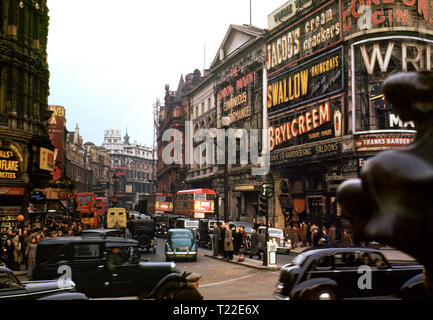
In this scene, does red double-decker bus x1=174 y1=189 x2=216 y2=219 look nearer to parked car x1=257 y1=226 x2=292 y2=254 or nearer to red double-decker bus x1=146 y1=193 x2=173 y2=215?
red double-decker bus x1=146 y1=193 x2=173 y2=215

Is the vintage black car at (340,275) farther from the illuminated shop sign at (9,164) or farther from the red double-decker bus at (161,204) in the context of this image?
the red double-decker bus at (161,204)

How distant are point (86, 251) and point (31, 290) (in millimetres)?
3248

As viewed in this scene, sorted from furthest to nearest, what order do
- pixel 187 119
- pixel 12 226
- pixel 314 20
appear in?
pixel 187 119
pixel 314 20
pixel 12 226

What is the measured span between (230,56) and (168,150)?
3671 cm

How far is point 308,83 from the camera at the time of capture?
39.8m

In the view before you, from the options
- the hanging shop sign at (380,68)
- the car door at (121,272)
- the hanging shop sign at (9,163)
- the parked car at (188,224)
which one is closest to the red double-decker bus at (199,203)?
the parked car at (188,224)

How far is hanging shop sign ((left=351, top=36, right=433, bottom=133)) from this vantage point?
3319 centimetres

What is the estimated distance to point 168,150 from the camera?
A: 296 feet

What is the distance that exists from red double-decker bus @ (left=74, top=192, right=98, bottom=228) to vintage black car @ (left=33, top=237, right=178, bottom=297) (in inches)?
1392

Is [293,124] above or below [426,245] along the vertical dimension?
above

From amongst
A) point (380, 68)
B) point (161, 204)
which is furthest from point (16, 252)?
point (161, 204)

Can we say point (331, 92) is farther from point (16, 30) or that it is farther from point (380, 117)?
point (16, 30)

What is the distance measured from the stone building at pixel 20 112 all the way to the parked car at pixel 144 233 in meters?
6.53
